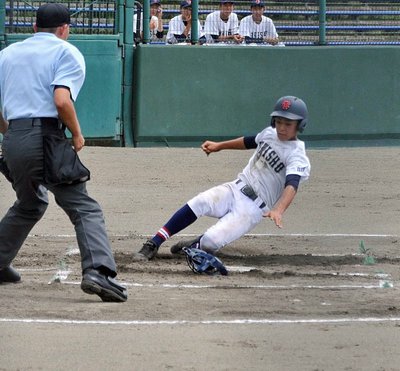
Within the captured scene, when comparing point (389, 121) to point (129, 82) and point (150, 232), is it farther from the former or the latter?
point (150, 232)

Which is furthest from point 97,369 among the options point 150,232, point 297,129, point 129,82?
point 129,82

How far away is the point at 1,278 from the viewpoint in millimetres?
6523

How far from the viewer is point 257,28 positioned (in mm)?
14258

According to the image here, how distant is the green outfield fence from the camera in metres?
13.5

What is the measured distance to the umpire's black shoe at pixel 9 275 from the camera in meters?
6.49

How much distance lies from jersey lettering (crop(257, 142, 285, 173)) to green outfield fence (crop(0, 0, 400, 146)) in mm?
6277

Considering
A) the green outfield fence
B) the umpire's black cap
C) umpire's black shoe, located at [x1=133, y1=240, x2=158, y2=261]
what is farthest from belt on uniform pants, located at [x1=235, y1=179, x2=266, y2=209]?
the green outfield fence

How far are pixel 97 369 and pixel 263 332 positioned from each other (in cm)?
105

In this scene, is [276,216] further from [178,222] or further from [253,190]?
[178,222]

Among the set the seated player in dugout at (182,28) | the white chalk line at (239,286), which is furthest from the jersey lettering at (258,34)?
the white chalk line at (239,286)

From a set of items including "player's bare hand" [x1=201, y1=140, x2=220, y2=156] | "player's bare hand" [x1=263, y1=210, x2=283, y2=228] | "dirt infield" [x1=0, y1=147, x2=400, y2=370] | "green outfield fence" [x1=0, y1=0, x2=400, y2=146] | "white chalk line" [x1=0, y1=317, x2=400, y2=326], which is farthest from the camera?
"green outfield fence" [x1=0, y1=0, x2=400, y2=146]

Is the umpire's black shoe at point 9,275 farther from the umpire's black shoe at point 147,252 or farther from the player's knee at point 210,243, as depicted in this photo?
the player's knee at point 210,243

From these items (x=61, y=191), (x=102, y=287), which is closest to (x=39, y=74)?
(x=61, y=191)

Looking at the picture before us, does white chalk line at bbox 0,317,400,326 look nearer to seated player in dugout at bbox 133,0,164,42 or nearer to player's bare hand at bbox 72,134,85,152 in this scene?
player's bare hand at bbox 72,134,85,152
